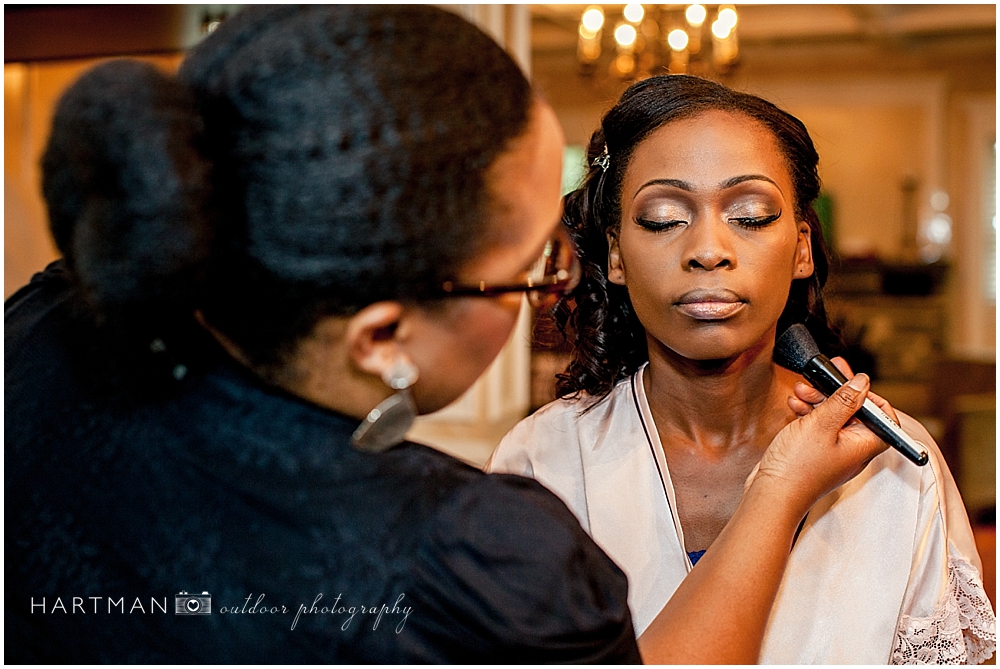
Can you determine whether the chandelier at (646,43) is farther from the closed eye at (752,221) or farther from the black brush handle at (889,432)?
the black brush handle at (889,432)

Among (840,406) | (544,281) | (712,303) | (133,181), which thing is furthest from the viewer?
(712,303)

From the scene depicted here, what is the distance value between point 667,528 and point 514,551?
551 mm

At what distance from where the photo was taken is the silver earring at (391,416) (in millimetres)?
708

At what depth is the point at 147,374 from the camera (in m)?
0.73

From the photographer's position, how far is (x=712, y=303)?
3.64 ft

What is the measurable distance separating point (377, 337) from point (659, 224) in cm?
55

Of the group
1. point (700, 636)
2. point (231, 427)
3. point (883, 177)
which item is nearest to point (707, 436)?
point (700, 636)

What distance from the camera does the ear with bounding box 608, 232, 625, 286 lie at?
1.27m

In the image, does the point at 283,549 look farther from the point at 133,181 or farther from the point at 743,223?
the point at 743,223

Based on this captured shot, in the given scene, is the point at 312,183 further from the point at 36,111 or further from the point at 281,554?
the point at 36,111

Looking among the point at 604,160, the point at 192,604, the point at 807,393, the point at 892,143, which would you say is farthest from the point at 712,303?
the point at 892,143

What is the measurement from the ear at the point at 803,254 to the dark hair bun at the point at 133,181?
83 cm

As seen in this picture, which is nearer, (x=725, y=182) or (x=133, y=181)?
(x=133, y=181)

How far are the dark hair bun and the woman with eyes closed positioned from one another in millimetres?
647
